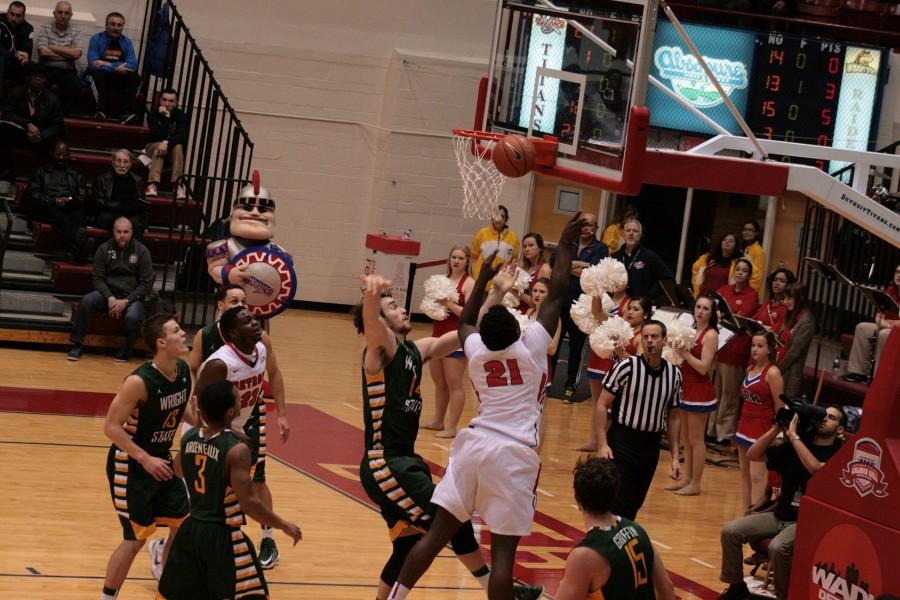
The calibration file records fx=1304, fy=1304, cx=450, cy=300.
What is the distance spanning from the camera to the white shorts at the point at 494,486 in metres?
5.92

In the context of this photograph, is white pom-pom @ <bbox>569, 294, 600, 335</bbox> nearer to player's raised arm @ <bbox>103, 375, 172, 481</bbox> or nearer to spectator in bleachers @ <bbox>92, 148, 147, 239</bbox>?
spectator in bleachers @ <bbox>92, 148, 147, 239</bbox>

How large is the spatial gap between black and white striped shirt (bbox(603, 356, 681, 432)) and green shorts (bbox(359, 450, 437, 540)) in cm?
210

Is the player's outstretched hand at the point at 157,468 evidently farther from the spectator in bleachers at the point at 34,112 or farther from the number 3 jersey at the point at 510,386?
the spectator in bleachers at the point at 34,112

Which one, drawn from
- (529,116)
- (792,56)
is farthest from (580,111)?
(792,56)

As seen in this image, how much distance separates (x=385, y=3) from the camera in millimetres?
18047

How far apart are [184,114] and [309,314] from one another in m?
3.89

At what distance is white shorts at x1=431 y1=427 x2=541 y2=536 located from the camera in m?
5.92

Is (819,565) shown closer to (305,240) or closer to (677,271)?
(677,271)

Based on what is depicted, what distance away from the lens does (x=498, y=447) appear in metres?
5.95

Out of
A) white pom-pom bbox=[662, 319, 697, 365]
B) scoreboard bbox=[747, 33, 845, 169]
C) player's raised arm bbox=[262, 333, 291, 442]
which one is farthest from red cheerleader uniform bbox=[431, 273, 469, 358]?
scoreboard bbox=[747, 33, 845, 169]

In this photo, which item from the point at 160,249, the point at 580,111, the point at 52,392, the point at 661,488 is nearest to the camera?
the point at 580,111

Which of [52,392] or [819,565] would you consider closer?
[819,565]

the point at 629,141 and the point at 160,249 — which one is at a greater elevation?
the point at 629,141

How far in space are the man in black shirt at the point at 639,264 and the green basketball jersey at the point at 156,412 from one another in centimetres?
783
